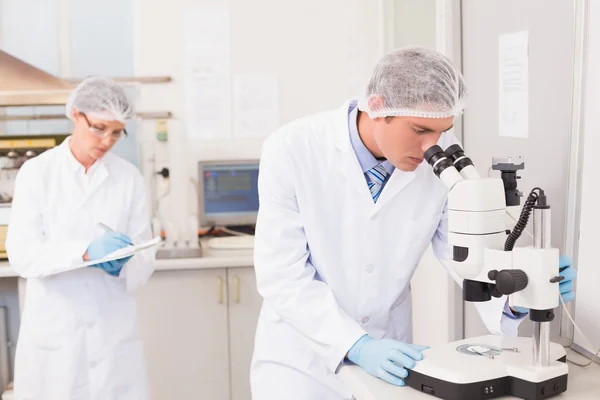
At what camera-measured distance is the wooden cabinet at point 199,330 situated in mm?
3066

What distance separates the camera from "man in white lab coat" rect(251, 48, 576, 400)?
156 cm

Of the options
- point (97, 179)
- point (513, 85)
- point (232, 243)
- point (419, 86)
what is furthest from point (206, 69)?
point (419, 86)

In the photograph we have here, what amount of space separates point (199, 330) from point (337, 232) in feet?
5.14

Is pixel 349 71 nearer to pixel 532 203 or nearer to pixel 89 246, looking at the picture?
pixel 89 246

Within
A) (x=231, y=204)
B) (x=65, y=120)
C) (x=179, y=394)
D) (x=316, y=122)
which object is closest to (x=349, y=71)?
(x=231, y=204)

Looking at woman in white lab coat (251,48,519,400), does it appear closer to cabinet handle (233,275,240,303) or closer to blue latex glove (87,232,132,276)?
blue latex glove (87,232,132,276)

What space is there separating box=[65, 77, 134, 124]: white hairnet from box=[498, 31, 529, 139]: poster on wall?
125cm

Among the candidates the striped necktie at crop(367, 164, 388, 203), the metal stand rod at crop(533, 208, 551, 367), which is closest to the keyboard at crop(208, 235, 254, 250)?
the striped necktie at crop(367, 164, 388, 203)

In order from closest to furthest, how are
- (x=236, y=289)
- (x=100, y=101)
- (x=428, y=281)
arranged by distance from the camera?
(x=100, y=101), (x=428, y=281), (x=236, y=289)

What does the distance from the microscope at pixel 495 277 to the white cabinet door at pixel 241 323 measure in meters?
1.82

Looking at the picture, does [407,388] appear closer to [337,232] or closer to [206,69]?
[337,232]

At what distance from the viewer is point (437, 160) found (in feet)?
4.33

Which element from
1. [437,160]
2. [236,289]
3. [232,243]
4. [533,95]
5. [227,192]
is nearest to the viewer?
[437,160]

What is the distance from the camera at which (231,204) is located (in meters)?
3.47
